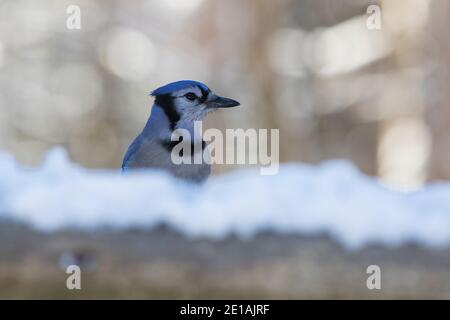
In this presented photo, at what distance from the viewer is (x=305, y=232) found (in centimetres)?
115

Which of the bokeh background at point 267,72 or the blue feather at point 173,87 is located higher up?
the bokeh background at point 267,72

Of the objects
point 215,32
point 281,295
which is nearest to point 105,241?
point 281,295

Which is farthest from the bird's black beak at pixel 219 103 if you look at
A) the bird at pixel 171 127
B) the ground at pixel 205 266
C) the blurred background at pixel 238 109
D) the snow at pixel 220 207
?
the ground at pixel 205 266

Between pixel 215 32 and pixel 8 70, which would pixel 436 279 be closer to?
pixel 215 32

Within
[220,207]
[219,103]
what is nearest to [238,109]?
[219,103]

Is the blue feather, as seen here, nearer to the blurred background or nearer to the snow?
the blurred background

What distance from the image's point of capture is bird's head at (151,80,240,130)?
325 cm

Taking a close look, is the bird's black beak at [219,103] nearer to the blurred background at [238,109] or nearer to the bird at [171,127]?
the bird at [171,127]

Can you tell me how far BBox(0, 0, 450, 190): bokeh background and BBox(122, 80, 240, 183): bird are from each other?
5165 millimetres

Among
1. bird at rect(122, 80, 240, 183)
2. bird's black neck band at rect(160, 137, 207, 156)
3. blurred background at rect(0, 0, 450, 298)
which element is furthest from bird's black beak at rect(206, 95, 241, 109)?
blurred background at rect(0, 0, 450, 298)

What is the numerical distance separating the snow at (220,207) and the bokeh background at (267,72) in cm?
700

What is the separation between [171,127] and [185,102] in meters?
0.18

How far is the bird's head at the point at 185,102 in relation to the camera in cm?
325

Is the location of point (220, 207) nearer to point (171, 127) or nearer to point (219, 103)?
point (171, 127)
